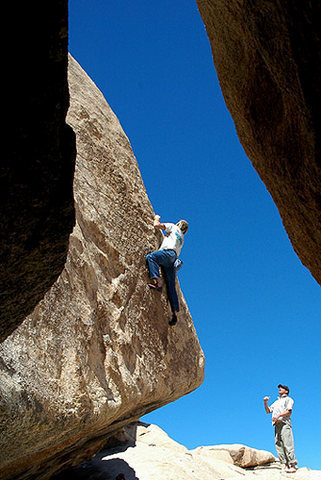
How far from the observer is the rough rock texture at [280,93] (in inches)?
102

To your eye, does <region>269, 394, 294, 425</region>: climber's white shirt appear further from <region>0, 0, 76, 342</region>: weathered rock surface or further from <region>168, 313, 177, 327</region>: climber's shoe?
<region>0, 0, 76, 342</region>: weathered rock surface

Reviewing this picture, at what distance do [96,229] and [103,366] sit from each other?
175 centimetres

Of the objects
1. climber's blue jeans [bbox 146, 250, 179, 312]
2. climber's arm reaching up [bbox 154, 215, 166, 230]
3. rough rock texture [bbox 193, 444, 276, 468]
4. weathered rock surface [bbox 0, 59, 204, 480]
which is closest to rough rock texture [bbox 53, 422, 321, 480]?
weathered rock surface [bbox 0, 59, 204, 480]

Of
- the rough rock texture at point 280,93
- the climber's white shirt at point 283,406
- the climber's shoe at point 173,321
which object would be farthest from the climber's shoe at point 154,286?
the climber's white shirt at point 283,406

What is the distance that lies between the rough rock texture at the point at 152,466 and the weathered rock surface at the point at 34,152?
241 inches

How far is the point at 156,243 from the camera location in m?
7.57

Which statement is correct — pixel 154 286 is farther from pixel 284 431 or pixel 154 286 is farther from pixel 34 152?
pixel 34 152

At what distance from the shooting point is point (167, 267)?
7.30 metres

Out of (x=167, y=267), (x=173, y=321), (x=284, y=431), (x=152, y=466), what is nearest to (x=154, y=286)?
(x=167, y=267)

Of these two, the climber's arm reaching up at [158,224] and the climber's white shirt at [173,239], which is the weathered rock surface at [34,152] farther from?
the climber's arm reaching up at [158,224]

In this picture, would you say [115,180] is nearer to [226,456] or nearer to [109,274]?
[109,274]

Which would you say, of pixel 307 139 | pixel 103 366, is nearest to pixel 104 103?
pixel 103 366

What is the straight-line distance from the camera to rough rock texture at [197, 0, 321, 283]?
8.49ft

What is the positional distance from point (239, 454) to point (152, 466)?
5.63 m
